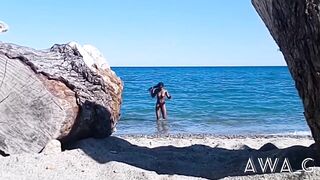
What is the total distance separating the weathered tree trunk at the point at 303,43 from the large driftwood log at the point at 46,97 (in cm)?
270

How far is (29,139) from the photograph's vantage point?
→ 545 centimetres

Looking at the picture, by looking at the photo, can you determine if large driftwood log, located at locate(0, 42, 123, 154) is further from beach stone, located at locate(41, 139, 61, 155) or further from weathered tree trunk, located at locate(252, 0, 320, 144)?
weathered tree trunk, located at locate(252, 0, 320, 144)

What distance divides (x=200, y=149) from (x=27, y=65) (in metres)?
2.67

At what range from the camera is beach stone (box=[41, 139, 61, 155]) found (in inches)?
215

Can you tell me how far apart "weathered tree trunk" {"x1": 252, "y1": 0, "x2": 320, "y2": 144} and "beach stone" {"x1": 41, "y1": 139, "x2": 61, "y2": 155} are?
9.28ft

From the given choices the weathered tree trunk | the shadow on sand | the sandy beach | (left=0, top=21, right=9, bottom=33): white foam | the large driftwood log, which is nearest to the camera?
the weathered tree trunk

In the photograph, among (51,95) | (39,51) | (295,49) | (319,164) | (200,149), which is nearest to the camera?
(295,49)

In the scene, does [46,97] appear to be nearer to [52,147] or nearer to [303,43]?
[52,147]

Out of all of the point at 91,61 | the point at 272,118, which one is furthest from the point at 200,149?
the point at 272,118

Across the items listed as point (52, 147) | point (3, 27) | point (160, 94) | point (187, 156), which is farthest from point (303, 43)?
point (160, 94)

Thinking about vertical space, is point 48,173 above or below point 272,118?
above

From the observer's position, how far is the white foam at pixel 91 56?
21.0 feet

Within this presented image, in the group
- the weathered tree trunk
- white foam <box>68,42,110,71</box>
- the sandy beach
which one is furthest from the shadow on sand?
white foam <box>68,42,110,71</box>

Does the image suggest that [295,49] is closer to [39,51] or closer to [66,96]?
[66,96]
